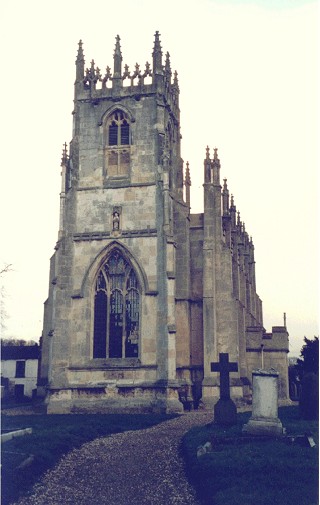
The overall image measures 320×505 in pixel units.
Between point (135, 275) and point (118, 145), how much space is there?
6.67m

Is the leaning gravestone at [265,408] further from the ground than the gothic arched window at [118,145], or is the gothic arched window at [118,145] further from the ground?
the gothic arched window at [118,145]

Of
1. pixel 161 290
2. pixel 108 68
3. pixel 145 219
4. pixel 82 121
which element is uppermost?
pixel 108 68

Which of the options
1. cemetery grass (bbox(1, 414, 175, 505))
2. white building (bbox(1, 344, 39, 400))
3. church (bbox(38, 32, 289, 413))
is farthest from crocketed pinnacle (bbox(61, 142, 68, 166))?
white building (bbox(1, 344, 39, 400))

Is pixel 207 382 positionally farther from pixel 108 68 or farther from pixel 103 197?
pixel 108 68

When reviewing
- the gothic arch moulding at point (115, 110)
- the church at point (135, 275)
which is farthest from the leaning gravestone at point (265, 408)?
the gothic arch moulding at point (115, 110)

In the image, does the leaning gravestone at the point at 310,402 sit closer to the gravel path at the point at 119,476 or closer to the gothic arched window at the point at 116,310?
the gravel path at the point at 119,476

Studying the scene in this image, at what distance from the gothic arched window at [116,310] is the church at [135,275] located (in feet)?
0.16

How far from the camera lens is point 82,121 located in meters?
30.5

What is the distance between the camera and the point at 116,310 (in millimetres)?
27969

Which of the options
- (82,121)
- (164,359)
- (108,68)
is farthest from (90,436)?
(108,68)

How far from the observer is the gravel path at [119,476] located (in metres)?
9.98

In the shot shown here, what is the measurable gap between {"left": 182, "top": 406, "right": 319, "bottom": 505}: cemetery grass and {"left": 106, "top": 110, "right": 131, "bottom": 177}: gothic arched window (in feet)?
58.8

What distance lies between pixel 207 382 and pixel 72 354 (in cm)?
625

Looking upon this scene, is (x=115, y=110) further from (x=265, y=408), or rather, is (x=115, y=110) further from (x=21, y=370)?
(x=21, y=370)
